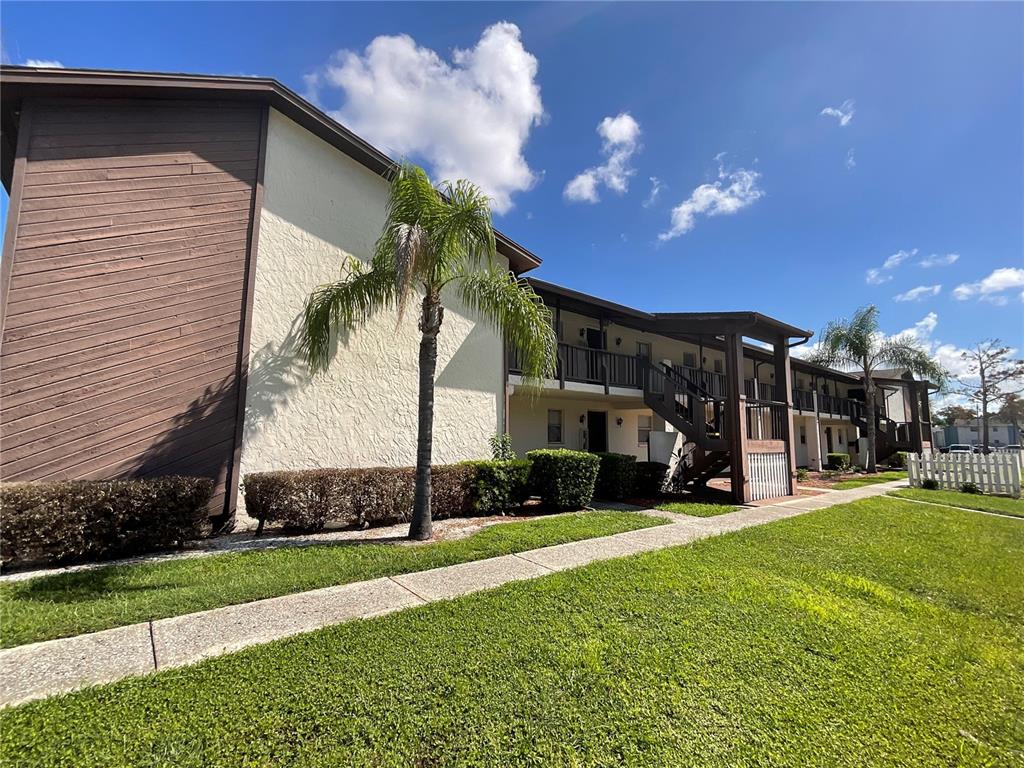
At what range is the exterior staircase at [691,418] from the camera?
12.6 meters

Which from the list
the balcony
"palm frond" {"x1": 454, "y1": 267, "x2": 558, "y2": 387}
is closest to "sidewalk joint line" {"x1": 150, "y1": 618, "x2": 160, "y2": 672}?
"palm frond" {"x1": 454, "y1": 267, "x2": 558, "y2": 387}

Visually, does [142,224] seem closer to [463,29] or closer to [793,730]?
[463,29]

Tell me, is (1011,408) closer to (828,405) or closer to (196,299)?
(828,405)

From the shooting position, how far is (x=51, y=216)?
6.22 m

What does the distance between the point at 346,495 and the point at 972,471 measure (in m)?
20.8

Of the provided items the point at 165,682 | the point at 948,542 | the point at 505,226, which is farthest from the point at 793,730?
the point at 505,226

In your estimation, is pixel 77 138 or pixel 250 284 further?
pixel 250 284

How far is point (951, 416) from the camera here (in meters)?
74.2

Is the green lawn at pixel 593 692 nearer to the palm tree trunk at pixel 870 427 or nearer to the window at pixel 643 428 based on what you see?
the window at pixel 643 428

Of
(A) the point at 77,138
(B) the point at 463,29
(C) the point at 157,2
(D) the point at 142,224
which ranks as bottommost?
(D) the point at 142,224

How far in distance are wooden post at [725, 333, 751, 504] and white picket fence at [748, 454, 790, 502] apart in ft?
1.58

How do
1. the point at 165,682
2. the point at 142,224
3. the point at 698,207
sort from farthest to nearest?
the point at 698,207
the point at 142,224
the point at 165,682

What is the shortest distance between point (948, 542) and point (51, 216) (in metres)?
15.1

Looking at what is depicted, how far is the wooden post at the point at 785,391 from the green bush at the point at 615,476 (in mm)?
5385
